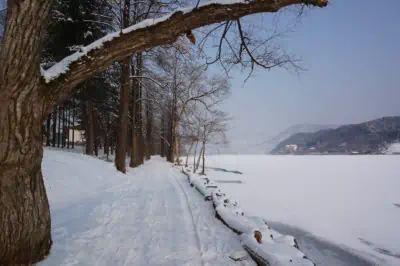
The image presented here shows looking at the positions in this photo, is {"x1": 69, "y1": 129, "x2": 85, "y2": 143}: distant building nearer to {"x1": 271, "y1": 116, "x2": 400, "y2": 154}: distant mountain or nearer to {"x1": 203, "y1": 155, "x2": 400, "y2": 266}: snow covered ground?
{"x1": 203, "y1": 155, "x2": 400, "y2": 266}: snow covered ground

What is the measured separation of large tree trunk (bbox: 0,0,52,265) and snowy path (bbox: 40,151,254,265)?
1.96 feet

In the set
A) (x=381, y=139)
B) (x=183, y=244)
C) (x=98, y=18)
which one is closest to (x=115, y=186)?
(x=183, y=244)

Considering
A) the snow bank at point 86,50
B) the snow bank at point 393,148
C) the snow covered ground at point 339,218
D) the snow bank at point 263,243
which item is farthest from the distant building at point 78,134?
the snow bank at point 393,148

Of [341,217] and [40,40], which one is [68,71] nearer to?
[40,40]

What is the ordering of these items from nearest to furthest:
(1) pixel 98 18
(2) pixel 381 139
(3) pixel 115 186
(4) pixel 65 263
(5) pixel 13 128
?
(5) pixel 13 128 → (4) pixel 65 263 → (3) pixel 115 186 → (1) pixel 98 18 → (2) pixel 381 139

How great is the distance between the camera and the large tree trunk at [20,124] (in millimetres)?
2633

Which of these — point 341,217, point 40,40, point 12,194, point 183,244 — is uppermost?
point 40,40

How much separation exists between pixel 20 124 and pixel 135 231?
2.65 m

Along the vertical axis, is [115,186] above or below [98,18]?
below

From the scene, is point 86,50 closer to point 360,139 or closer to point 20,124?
point 20,124

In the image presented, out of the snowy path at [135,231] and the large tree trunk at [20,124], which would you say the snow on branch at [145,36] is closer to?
the large tree trunk at [20,124]

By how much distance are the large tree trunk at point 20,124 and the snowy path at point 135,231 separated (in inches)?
23.6

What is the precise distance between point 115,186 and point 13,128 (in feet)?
23.1

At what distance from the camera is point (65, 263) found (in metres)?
3.13
